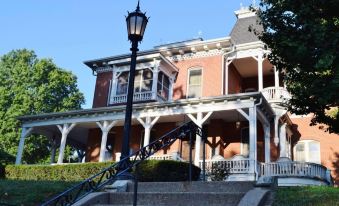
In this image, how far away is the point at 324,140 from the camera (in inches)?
853

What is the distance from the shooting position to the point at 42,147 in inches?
1430

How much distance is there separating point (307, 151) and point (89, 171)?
1201cm

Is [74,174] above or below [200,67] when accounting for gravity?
below

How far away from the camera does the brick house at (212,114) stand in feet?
59.4

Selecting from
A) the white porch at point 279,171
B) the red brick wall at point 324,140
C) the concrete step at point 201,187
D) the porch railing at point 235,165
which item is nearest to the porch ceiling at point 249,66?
the red brick wall at point 324,140

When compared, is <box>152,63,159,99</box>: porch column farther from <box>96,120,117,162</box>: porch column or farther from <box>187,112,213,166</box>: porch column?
<box>187,112,213,166</box>: porch column

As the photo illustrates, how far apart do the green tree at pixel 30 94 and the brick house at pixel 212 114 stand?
9.97 meters

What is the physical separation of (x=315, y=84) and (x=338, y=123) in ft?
7.79

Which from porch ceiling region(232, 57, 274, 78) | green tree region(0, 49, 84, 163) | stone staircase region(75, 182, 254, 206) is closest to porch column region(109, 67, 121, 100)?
porch ceiling region(232, 57, 274, 78)

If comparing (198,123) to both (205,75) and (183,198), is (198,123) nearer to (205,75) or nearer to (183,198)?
(205,75)

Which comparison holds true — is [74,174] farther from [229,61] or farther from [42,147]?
[42,147]

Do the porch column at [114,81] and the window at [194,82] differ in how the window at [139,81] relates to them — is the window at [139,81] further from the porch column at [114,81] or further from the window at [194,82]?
the window at [194,82]

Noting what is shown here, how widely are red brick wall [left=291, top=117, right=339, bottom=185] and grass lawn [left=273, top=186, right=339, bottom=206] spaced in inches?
534

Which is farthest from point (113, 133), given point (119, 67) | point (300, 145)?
point (300, 145)
